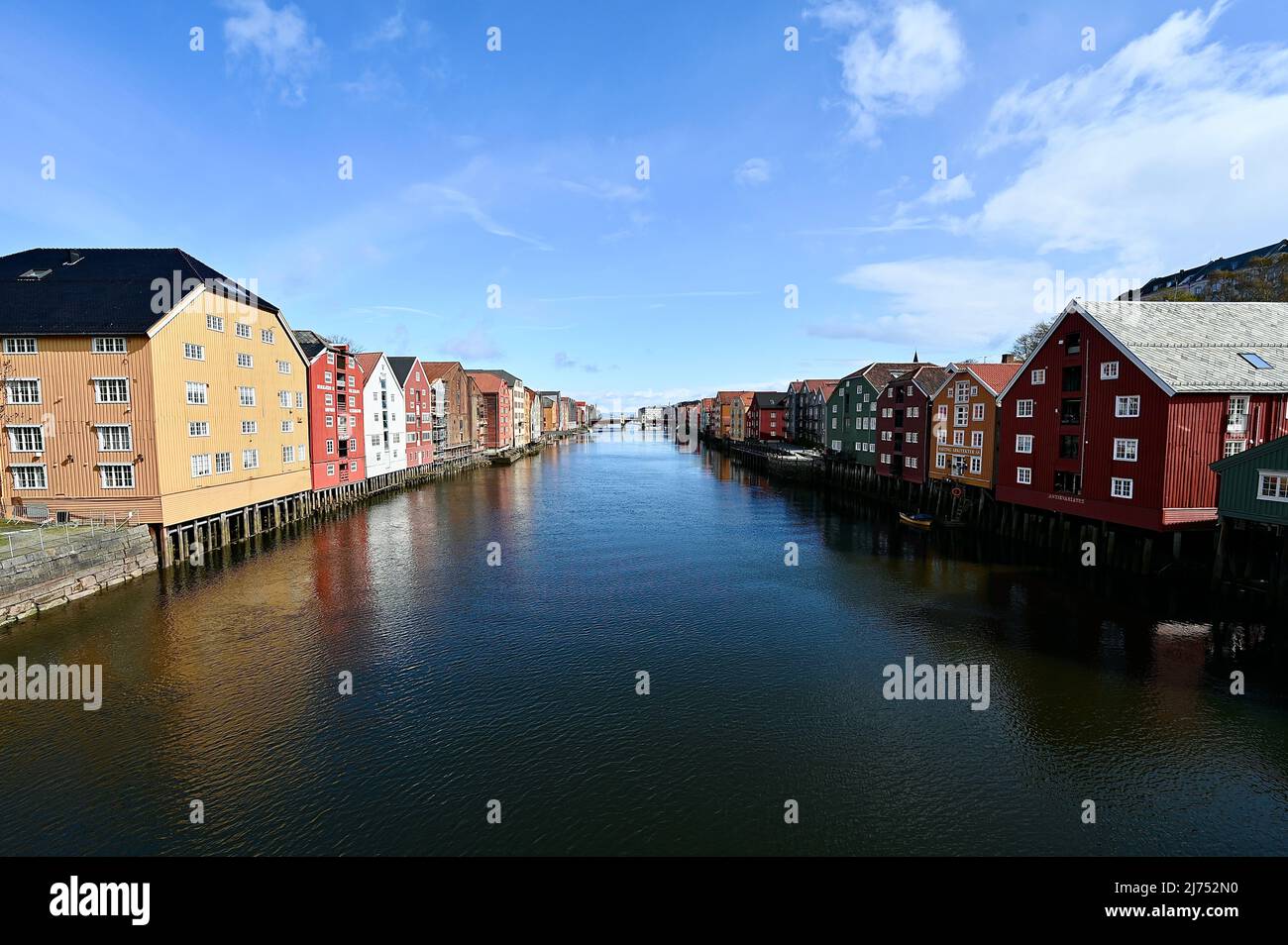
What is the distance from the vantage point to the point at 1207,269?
10762 cm

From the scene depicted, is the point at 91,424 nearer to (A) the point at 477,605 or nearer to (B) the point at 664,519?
(A) the point at 477,605

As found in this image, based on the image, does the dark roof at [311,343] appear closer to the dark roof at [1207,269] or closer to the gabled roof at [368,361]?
the gabled roof at [368,361]

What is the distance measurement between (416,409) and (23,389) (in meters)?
46.6

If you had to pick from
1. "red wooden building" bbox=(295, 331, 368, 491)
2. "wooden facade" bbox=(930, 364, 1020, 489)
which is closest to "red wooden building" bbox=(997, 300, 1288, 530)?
"wooden facade" bbox=(930, 364, 1020, 489)

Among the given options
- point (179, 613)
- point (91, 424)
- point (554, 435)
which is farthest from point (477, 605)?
point (554, 435)

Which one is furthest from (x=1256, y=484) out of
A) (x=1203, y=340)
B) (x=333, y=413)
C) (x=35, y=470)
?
(x=333, y=413)

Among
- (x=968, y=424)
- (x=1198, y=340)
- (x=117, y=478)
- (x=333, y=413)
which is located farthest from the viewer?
(x=333, y=413)

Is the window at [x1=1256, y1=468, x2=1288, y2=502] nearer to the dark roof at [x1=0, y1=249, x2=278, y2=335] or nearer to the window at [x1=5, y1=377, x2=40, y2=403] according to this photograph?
the dark roof at [x1=0, y1=249, x2=278, y2=335]

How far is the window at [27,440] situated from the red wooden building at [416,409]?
124 feet

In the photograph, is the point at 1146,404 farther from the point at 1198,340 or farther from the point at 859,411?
the point at 859,411

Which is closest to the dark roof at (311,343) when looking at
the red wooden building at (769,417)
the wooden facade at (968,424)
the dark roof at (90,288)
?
the dark roof at (90,288)

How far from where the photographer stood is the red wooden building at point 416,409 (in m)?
74.3

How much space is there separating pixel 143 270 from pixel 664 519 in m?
37.9
